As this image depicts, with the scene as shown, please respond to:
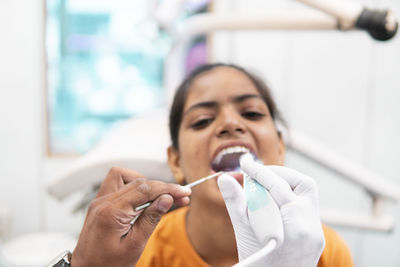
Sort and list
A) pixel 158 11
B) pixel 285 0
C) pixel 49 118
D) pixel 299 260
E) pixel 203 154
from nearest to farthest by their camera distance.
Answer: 1. pixel 299 260
2. pixel 203 154
3. pixel 158 11
4. pixel 285 0
5. pixel 49 118

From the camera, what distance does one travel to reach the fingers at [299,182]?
44 centimetres

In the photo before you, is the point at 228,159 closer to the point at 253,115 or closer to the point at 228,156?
the point at 228,156

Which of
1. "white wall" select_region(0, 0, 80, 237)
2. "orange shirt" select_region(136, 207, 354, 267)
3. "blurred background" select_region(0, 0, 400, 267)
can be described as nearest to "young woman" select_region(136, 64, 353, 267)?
"orange shirt" select_region(136, 207, 354, 267)

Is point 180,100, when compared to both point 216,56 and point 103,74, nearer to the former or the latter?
point 216,56

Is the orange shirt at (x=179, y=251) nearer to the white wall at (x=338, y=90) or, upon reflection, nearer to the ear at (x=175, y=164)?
the ear at (x=175, y=164)

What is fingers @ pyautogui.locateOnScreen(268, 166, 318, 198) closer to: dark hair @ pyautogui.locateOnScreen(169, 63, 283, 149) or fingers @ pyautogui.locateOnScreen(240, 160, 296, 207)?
fingers @ pyautogui.locateOnScreen(240, 160, 296, 207)

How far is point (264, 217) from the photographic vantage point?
408 millimetres

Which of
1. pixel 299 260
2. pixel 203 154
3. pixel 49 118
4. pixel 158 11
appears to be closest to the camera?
pixel 299 260

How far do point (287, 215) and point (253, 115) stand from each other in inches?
15.3

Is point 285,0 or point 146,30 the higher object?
point 285,0

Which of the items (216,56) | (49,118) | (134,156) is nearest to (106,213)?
(134,156)

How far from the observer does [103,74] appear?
1706mm

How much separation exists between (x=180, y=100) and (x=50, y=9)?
4.05ft

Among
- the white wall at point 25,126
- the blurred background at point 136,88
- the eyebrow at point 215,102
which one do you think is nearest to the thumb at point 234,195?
the eyebrow at point 215,102
